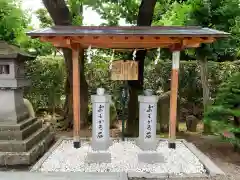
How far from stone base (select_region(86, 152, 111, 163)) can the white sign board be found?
17.0 inches

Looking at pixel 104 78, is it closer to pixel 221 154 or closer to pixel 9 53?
pixel 9 53

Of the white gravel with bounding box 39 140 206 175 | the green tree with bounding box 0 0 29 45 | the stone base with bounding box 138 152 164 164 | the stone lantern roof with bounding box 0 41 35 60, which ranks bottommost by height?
Result: the white gravel with bounding box 39 140 206 175

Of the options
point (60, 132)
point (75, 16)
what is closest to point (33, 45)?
point (75, 16)

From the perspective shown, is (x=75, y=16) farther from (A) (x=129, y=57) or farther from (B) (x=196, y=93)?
(B) (x=196, y=93)

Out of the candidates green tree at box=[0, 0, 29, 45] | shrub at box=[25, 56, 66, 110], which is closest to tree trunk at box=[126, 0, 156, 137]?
green tree at box=[0, 0, 29, 45]

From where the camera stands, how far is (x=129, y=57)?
30.1 feet

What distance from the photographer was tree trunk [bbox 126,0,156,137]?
816 centimetres

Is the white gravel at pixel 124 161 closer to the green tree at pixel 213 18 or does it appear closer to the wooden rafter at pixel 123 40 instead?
the green tree at pixel 213 18

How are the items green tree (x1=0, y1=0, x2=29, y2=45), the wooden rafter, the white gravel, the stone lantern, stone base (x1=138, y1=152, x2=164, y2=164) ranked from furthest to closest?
green tree (x1=0, y1=0, x2=29, y2=45) → the wooden rafter → stone base (x1=138, y1=152, x2=164, y2=164) → the stone lantern → the white gravel

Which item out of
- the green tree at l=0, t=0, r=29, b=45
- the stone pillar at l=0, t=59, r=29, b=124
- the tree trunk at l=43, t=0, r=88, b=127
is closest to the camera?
the stone pillar at l=0, t=59, r=29, b=124

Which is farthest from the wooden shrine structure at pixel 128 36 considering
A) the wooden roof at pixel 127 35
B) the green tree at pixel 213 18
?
the green tree at pixel 213 18

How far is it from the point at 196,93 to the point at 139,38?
7056mm

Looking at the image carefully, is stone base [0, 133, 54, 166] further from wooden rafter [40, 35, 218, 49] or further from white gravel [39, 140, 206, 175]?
wooden rafter [40, 35, 218, 49]

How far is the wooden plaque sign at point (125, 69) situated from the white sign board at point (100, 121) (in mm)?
1130
